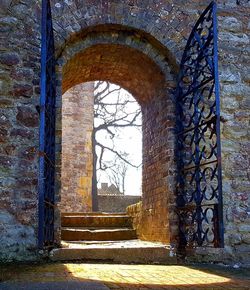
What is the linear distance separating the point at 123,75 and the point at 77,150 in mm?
7304

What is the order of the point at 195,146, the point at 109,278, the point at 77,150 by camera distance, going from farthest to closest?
the point at 77,150
the point at 195,146
the point at 109,278

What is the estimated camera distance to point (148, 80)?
253 inches

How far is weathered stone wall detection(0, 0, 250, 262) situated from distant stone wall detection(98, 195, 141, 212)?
894 cm

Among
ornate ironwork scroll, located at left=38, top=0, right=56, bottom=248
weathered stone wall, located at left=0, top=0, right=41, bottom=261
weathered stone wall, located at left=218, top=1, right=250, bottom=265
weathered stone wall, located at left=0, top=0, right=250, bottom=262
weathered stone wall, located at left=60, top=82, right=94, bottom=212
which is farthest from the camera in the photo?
weathered stone wall, located at left=60, top=82, right=94, bottom=212

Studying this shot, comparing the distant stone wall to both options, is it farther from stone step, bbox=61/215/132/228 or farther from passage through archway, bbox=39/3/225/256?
passage through archway, bbox=39/3/225/256

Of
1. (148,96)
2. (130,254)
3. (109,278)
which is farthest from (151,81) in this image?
(109,278)

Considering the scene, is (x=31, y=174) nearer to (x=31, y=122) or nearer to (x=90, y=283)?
(x=31, y=122)

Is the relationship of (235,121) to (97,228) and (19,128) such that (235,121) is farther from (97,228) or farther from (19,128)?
(97,228)

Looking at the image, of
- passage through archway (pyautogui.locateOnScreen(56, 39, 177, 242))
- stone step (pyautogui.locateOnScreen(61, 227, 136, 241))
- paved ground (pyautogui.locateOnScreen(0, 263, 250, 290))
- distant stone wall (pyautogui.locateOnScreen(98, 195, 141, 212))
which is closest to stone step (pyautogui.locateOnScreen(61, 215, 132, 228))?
stone step (pyautogui.locateOnScreen(61, 227, 136, 241))

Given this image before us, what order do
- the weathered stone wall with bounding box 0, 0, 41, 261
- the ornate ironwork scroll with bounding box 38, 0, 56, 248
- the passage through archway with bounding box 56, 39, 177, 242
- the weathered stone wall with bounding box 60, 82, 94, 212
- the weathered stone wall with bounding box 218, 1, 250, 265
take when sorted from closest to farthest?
the ornate ironwork scroll with bounding box 38, 0, 56, 248, the weathered stone wall with bounding box 0, 0, 41, 261, the weathered stone wall with bounding box 218, 1, 250, 265, the passage through archway with bounding box 56, 39, 177, 242, the weathered stone wall with bounding box 60, 82, 94, 212

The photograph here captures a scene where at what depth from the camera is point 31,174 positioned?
5.01 meters

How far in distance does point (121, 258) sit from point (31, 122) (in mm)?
1991

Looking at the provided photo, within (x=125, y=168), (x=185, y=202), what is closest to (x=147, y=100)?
(x=185, y=202)

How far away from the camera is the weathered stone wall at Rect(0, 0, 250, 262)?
16.3 feet
